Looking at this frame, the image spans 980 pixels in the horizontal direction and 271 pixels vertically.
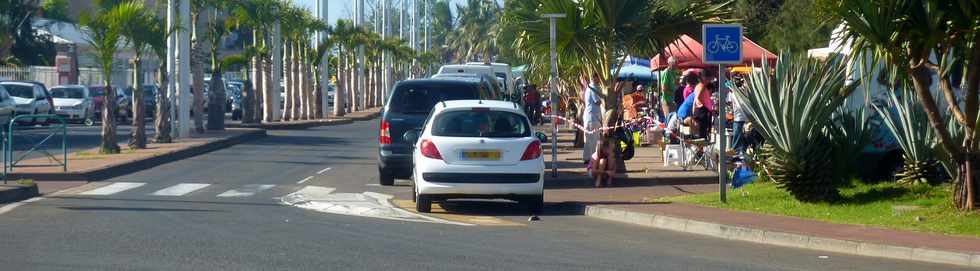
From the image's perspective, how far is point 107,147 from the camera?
27.0 m

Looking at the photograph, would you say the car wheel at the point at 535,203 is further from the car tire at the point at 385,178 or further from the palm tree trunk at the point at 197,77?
the palm tree trunk at the point at 197,77

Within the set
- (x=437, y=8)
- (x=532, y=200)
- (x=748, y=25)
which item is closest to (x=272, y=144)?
(x=748, y=25)

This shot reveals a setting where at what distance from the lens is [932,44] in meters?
13.5

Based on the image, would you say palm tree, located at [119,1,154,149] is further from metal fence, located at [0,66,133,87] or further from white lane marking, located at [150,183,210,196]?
metal fence, located at [0,66,133,87]

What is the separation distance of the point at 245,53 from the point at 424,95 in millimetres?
25062

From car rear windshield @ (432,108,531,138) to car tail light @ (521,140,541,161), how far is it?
0.94ft

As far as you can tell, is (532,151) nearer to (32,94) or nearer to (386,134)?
(386,134)

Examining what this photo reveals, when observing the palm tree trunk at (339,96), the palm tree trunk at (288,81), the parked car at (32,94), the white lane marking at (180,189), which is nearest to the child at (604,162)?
the white lane marking at (180,189)

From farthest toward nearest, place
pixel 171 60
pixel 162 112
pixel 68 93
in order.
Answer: pixel 68 93
pixel 171 60
pixel 162 112

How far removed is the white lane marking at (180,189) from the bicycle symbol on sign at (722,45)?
25.6 ft

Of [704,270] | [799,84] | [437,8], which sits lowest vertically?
[704,270]

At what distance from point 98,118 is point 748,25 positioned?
24269 millimetres

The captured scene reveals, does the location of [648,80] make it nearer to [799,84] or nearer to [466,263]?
[799,84]

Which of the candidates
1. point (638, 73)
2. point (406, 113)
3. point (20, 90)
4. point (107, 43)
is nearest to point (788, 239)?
point (406, 113)
